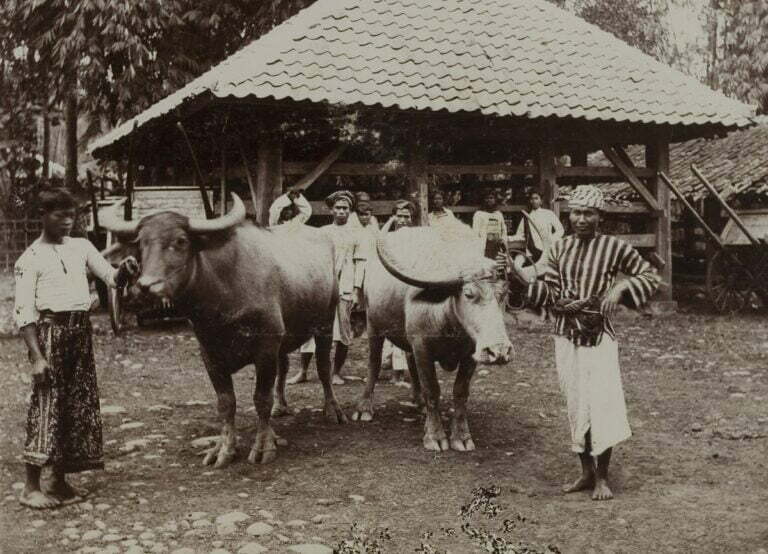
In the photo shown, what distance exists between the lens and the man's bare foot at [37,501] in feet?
15.1

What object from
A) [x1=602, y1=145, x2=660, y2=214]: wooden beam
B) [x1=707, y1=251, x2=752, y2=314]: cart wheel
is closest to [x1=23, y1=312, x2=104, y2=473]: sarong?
[x1=602, y1=145, x2=660, y2=214]: wooden beam

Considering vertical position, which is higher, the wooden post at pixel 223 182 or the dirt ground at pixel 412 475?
the wooden post at pixel 223 182

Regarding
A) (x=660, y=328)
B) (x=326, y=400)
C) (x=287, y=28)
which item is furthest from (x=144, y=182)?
(x=326, y=400)

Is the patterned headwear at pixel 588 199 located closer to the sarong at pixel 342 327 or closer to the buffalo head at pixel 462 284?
the buffalo head at pixel 462 284

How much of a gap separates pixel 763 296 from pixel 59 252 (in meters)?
11.5

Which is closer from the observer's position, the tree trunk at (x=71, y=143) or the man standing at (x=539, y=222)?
the man standing at (x=539, y=222)

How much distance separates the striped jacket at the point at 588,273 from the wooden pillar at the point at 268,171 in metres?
6.25

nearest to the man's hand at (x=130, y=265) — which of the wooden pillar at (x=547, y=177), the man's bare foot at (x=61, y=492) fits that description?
the man's bare foot at (x=61, y=492)

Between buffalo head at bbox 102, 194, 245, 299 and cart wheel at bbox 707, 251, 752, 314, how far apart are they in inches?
402

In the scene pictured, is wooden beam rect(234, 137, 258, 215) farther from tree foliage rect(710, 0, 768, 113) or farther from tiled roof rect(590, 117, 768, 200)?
tree foliage rect(710, 0, 768, 113)

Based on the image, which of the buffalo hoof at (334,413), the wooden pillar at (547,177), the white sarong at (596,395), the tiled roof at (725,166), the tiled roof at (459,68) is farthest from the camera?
the tiled roof at (725,166)

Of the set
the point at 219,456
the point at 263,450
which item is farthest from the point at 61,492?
the point at 263,450

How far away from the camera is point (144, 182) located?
1786 centimetres

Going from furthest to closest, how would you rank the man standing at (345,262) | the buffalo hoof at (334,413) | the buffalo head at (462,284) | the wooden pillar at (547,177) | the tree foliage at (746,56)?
the tree foliage at (746,56) → the wooden pillar at (547,177) → the man standing at (345,262) → the buffalo hoof at (334,413) → the buffalo head at (462,284)
